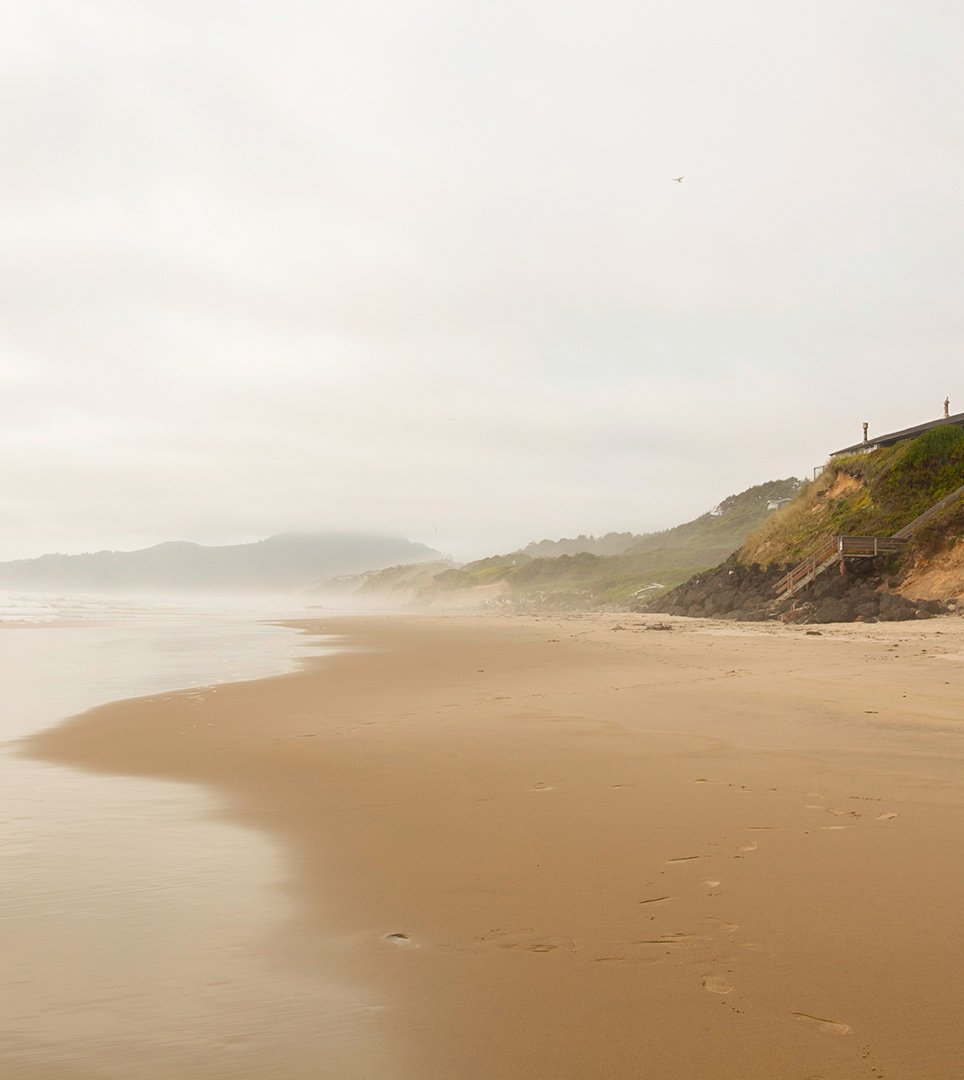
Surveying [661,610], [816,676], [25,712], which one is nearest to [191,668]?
[25,712]

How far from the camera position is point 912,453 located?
30.1 metres

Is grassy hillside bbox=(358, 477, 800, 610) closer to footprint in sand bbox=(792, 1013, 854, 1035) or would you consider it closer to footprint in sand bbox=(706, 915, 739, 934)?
footprint in sand bbox=(706, 915, 739, 934)

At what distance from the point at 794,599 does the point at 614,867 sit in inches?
965

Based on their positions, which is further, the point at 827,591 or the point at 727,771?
the point at 827,591

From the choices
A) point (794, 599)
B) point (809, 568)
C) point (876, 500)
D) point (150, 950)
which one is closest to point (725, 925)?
point (150, 950)

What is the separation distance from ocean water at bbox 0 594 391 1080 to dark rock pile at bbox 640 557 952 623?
2042cm

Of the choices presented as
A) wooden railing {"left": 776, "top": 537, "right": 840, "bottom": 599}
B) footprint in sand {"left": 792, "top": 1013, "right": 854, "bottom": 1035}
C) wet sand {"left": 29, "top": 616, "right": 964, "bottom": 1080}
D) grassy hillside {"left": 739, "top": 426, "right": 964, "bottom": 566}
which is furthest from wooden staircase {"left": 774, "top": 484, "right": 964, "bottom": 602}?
footprint in sand {"left": 792, "top": 1013, "right": 854, "bottom": 1035}

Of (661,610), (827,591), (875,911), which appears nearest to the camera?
(875,911)

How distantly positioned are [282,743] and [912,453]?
28.3 metres

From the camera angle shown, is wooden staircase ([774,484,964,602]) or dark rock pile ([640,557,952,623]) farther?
wooden staircase ([774,484,964,602])

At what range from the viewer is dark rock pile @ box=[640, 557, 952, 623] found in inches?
877

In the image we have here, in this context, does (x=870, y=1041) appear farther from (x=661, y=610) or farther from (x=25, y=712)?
(x=661, y=610)

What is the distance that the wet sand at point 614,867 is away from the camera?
111 inches

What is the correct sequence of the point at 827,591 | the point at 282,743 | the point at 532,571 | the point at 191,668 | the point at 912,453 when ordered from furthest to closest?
the point at 532,571 → the point at 912,453 → the point at 827,591 → the point at 191,668 → the point at 282,743
